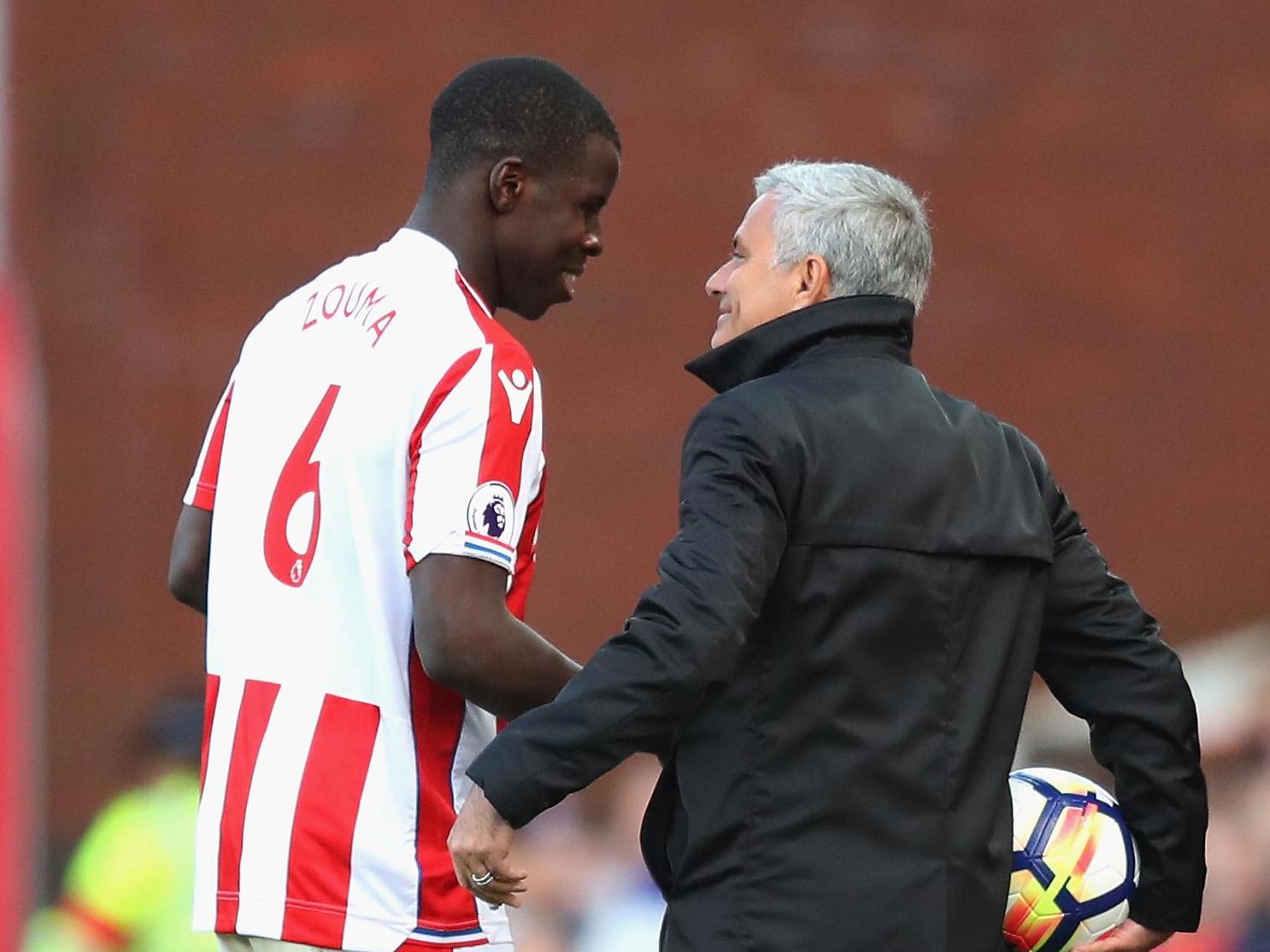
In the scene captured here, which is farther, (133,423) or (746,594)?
(133,423)

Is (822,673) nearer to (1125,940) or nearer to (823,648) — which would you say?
(823,648)

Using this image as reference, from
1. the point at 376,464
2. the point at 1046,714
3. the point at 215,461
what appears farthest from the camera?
the point at 1046,714

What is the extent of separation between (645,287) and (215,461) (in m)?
5.61

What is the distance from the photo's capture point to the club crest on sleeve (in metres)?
3.20

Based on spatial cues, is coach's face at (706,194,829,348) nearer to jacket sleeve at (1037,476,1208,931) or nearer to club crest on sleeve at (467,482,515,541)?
club crest on sleeve at (467,482,515,541)

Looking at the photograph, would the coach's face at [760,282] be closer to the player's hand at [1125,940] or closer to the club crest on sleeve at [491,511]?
the club crest on sleeve at [491,511]

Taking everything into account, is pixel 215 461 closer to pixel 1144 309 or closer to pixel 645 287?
pixel 645 287

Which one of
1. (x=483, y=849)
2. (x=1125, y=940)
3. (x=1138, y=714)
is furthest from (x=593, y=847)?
(x=483, y=849)

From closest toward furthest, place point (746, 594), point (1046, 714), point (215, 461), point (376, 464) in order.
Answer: point (746, 594) → point (376, 464) → point (215, 461) → point (1046, 714)

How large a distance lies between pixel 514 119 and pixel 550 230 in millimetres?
198

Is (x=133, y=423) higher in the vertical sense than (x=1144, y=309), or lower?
lower

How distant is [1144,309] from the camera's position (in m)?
9.15

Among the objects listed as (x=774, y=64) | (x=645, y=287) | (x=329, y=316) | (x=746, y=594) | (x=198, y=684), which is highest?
(x=774, y=64)

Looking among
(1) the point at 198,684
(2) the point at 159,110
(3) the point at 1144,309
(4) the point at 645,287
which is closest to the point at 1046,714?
(3) the point at 1144,309
